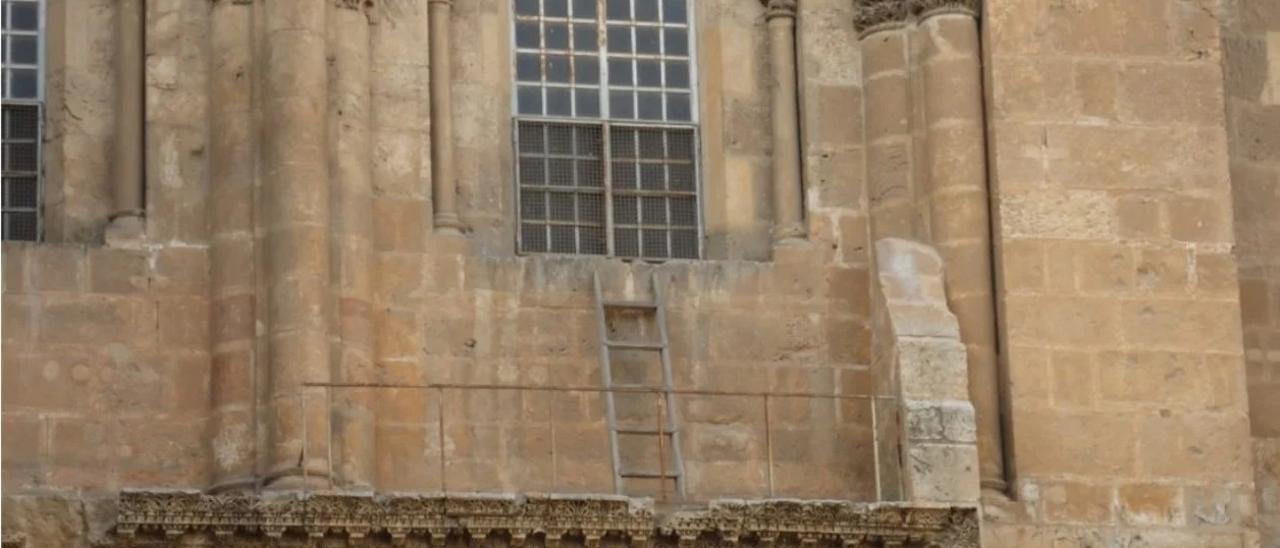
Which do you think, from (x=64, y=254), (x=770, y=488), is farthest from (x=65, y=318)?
(x=770, y=488)

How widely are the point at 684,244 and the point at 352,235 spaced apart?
2.57 m

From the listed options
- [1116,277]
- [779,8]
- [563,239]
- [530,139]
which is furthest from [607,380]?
[1116,277]

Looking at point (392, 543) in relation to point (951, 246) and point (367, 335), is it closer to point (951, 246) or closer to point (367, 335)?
point (367, 335)

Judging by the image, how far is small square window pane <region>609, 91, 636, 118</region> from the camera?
105 feet

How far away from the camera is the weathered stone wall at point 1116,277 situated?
31.0 m

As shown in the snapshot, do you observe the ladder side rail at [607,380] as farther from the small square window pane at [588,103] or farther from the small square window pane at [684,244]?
the small square window pane at [588,103]

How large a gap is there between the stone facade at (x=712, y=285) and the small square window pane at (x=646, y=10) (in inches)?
13.8

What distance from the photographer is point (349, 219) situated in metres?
30.6

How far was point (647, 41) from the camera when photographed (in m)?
32.2

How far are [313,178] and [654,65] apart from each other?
3080 mm

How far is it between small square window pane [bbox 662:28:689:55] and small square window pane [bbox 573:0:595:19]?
533 mm

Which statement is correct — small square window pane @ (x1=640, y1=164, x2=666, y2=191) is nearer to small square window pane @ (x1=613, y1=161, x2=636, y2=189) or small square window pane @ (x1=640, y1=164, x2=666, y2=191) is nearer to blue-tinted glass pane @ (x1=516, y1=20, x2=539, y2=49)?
small square window pane @ (x1=613, y1=161, x2=636, y2=189)

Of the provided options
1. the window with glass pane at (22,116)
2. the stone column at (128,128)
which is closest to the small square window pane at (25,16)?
the window with glass pane at (22,116)

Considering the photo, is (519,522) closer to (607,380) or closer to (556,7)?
(607,380)
